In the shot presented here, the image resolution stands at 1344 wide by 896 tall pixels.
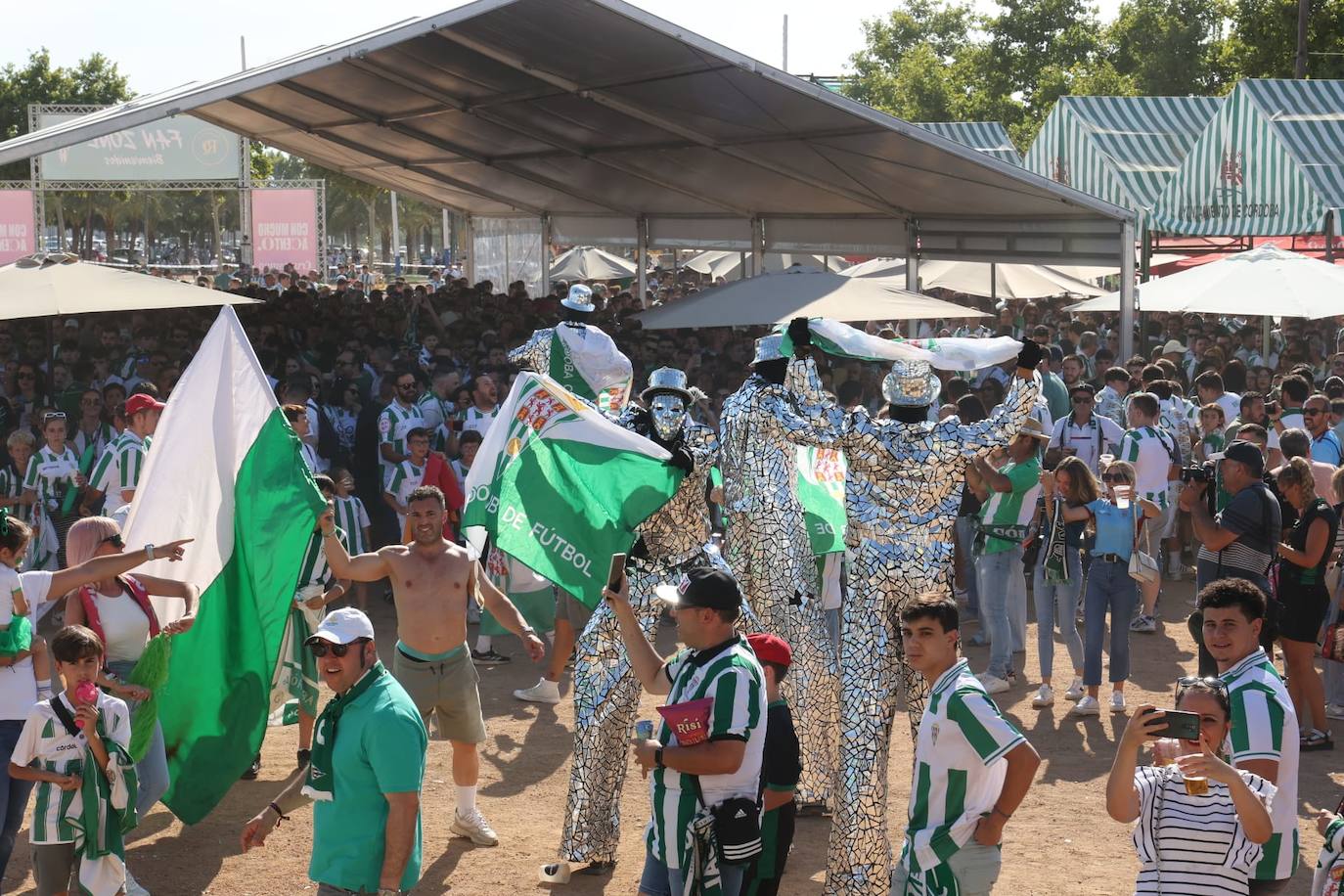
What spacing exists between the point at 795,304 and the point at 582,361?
5862 mm

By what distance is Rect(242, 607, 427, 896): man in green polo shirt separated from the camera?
452 cm

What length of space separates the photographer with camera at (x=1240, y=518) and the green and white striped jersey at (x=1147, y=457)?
2648 mm

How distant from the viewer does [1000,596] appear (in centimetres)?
941

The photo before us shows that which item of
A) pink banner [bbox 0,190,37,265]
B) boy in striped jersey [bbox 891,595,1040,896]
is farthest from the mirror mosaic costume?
pink banner [bbox 0,190,37,265]

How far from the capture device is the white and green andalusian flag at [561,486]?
248 inches

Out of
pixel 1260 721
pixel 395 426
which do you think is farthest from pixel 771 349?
pixel 395 426

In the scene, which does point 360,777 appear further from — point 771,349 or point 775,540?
point 771,349

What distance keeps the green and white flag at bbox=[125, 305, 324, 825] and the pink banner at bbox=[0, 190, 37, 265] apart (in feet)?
118

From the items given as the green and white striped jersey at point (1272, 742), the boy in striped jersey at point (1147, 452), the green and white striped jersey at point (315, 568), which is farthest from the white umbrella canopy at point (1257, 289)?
the green and white striped jersey at point (1272, 742)

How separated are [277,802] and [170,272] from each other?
4708cm

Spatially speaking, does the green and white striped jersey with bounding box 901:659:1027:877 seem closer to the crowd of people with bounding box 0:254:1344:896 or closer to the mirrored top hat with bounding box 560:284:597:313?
the crowd of people with bounding box 0:254:1344:896

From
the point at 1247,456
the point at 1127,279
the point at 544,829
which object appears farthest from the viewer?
the point at 1127,279

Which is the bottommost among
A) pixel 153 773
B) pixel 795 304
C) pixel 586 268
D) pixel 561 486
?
pixel 153 773

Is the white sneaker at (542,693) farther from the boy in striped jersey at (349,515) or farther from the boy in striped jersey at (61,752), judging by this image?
the boy in striped jersey at (61,752)
